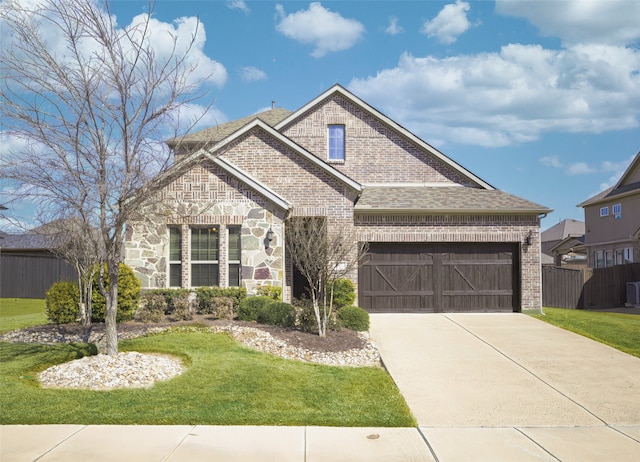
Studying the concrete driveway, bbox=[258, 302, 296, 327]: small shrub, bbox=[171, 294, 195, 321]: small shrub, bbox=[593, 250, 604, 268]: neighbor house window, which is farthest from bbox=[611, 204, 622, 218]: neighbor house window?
bbox=[171, 294, 195, 321]: small shrub

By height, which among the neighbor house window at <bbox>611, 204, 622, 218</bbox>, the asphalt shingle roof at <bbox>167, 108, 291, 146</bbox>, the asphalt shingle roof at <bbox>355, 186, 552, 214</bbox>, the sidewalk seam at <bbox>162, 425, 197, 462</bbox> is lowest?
the sidewalk seam at <bbox>162, 425, 197, 462</bbox>

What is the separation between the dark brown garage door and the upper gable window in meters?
4.52

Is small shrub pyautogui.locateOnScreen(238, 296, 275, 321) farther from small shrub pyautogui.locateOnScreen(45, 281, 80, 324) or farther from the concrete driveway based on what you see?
small shrub pyautogui.locateOnScreen(45, 281, 80, 324)

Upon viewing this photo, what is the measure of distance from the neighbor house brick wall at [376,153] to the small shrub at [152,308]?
28.1 feet

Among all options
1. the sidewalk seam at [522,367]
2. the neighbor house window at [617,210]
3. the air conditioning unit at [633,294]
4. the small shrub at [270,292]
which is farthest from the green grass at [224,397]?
the neighbor house window at [617,210]

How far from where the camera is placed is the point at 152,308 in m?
14.3

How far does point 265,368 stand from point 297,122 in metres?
12.8

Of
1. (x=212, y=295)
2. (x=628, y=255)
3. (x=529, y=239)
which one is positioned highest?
(x=529, y=239)

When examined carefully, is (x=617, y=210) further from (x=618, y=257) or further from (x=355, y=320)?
(x=355, y=320)

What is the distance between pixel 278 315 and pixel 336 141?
9.08m

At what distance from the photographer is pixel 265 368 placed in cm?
942

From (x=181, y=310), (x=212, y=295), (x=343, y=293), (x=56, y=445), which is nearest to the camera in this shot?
(x=56, y=445)

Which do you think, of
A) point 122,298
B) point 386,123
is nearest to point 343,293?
point 122,298

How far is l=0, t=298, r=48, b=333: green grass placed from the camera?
15795 millimetres
